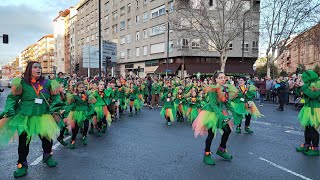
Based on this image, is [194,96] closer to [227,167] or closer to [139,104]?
[139,104]

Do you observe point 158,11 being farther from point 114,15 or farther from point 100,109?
point 100,109

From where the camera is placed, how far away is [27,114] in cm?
526

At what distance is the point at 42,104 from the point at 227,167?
3644 mm

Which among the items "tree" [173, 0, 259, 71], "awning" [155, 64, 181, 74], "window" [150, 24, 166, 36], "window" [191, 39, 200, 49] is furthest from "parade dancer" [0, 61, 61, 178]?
"window" [150, 24, 166, 36]

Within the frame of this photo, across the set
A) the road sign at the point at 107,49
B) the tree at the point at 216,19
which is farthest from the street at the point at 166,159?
the tree at the point at 216,19

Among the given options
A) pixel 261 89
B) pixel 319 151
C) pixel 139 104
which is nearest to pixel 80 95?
pixel 319 151

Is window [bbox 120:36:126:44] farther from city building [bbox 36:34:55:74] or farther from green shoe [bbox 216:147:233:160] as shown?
city building [bbox 36:34:55:74]

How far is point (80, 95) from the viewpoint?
774 centimetres

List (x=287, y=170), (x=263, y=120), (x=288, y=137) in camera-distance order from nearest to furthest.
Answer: (x=287, y=170), (x=288, y=137), (x=263, y=120)

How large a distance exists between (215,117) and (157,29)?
147 feet

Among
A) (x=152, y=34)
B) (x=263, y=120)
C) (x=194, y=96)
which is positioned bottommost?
(x=263, y=120)

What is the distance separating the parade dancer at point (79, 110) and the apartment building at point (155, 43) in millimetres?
28478

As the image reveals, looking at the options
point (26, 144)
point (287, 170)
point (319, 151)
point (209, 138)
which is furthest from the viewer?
point (319, 151)

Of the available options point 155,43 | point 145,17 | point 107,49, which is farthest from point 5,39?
point 145,17
